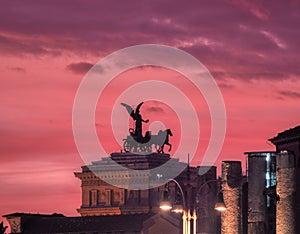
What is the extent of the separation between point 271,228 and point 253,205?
1846mm

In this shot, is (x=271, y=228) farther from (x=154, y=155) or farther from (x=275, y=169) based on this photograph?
(x=154, y=155)

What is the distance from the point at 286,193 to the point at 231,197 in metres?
6.33

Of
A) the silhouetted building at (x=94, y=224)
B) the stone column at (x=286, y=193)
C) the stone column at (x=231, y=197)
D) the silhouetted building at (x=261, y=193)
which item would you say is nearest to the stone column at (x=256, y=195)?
the silhouetted building at (x=261, y=193)

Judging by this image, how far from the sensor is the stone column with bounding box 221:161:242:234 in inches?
3233

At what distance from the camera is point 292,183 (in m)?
77.4

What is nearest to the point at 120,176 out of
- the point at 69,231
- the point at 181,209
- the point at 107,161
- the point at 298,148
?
the point at 107,161

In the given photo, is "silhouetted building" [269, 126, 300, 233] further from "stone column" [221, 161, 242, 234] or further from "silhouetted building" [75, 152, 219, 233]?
"silhouetted building" [75, 152, 219, 233]

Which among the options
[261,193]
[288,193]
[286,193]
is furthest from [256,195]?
[288,193]

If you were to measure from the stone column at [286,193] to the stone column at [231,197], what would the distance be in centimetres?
488

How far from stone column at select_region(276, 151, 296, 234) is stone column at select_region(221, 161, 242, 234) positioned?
4878mm

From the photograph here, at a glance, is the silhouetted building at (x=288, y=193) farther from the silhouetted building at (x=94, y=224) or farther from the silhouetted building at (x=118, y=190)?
the silhouetted building at (x=118, y=190)

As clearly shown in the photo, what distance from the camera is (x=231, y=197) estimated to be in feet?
273

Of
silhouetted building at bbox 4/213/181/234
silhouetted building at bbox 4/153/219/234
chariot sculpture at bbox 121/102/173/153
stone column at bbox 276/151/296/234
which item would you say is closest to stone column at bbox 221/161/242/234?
stone column at bbox 276/151/296/234

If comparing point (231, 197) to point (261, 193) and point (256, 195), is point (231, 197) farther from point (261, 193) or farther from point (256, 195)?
point (261, 193)
